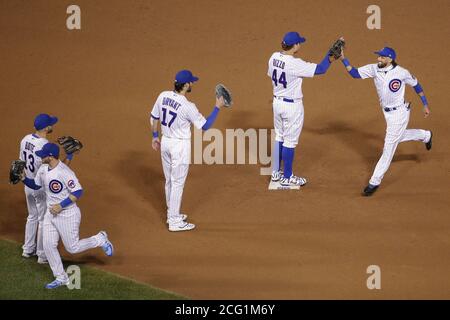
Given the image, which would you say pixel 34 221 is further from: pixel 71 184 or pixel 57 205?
pixel 71 184

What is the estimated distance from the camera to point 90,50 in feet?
58.8

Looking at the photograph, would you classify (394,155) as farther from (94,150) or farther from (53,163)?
(53,163)

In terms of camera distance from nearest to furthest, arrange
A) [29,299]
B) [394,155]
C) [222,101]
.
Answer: [29,299], [222,101], [394,155]

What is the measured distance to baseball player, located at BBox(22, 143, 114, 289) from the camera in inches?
443

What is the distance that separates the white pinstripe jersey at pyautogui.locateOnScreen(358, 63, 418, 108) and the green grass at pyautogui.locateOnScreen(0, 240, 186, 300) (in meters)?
3.95

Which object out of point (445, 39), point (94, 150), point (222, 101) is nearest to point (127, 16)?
point (94, 150)

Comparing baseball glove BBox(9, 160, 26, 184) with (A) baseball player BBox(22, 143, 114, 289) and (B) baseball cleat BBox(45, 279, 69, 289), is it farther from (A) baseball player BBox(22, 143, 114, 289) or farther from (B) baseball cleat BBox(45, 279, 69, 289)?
(B) baseball cleat BBox(45, 279, 69, 289)

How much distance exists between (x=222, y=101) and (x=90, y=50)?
20.3ft

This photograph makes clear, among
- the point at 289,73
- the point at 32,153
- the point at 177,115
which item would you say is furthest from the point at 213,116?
the point at 32,153

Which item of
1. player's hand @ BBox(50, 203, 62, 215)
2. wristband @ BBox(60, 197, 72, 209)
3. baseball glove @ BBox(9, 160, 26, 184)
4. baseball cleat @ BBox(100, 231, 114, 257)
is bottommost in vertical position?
baseball cleat @ BBox(100, 231, 114, 257)

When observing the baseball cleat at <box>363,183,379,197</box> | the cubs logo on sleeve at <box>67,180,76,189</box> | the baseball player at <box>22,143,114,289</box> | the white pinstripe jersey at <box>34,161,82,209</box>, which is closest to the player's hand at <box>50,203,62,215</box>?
the baseball player at <box>22,143,114,289</box>

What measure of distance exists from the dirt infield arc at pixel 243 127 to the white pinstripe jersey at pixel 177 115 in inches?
51.1

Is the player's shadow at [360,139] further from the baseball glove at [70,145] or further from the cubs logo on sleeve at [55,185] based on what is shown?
the cubs logo on sleeve at [55,185]


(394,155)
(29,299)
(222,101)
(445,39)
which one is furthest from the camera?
(445,39)
